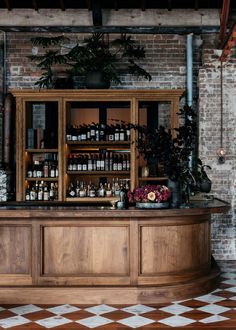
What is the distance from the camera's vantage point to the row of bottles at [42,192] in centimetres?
843

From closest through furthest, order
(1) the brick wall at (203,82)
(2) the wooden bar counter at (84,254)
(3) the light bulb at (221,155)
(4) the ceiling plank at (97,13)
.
A: (2) the wooden bar counter at (84,254), (4) the ceiling plank at (97,13), (3) the light bulb at (221,155), (1) the brick wall at (203,82)

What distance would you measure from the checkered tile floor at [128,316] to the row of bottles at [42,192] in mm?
2878

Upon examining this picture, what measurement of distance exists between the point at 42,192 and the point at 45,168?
14.9 inches

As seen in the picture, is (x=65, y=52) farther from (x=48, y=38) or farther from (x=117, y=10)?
(x=117, y=10)

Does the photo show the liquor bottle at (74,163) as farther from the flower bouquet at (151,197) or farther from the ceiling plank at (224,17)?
the ceiling plank at (224,17)

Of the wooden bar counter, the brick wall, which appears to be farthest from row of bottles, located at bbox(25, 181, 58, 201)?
the wooden bar counter

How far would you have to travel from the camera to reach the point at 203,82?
8.70 meters

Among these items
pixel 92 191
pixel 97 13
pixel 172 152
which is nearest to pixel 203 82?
pixel 97 13

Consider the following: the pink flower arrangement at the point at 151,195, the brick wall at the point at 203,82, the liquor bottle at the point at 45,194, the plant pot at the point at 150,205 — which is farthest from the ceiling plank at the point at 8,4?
the plant pot at the point at 150,205

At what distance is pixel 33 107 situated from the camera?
892 cm

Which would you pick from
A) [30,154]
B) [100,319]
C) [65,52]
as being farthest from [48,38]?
[100,319]

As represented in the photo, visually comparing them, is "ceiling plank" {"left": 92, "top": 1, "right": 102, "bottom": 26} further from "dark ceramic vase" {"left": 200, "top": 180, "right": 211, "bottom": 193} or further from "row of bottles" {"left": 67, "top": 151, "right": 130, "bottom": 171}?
"dark ceramic vase" {"left": 200, "top": 180, "right": 211, "bottom": 193}

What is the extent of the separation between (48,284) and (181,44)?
4878 mm

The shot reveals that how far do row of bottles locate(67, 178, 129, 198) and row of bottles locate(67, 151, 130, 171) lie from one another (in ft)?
0.92
